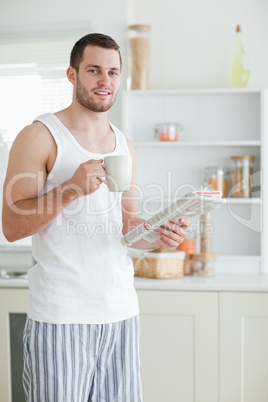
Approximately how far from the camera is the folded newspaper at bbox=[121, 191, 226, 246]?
1161 mm

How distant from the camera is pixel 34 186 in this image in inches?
51.8

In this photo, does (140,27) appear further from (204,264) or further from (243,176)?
(204,264)

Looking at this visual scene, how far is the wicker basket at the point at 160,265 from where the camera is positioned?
2469 millimetres

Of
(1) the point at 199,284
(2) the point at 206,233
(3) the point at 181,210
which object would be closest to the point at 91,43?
(3) the point at 181,210

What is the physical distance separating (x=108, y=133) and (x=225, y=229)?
60.4 inches

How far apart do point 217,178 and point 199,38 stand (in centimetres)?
78

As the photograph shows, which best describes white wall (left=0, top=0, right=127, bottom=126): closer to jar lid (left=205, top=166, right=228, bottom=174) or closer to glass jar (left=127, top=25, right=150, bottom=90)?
glass jar (left=127, top=25, right=150, bottom=90)

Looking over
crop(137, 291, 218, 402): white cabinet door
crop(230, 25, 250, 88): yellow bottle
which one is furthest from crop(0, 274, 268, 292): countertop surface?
crop(230, 25, 250, 88): yellow bottle

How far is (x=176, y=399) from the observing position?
2328 millimetres

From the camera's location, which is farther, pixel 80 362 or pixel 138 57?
pixel 138 57

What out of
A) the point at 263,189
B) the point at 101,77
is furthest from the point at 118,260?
the point at 263,189

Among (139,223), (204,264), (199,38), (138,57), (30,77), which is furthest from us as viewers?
(30,77)

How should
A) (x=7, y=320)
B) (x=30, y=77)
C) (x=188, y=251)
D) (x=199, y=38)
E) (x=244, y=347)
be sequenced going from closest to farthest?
1. (x=244, y=347)
2. (x=7, y=320)
3. (x=188, y=251)
4. (x=199, y=38)
5. (x=30, y=77)

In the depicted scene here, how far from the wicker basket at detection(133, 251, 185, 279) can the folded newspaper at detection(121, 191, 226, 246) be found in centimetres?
104
